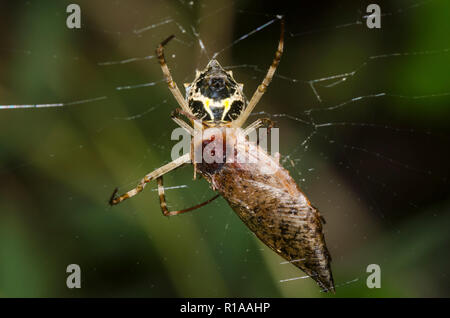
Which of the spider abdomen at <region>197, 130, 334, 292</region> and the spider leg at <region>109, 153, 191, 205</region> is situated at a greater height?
the spider leg at <region>109, 153, 191, 205</region>

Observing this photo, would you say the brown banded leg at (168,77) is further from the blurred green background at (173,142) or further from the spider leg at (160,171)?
the blurred green background at (173,142)

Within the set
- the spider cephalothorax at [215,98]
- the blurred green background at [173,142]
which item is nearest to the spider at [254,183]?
the spider cephalothorax at [215,98]

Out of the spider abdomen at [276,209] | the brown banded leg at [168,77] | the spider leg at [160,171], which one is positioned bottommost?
the spider abdomen at [276,209]

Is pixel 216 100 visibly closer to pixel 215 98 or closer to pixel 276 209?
pixel 215 98

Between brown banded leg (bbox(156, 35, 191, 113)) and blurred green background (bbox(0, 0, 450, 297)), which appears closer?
brown banded leg (bbox(156, 35, 191, 113))

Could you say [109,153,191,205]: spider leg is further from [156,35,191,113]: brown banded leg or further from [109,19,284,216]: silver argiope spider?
[156,35,191,113]: brown banded leg

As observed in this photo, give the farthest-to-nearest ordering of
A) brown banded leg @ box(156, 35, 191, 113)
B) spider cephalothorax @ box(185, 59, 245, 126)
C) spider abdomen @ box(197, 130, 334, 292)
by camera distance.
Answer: brown banded leg @ box(156, 35, 191, 113) → spider cephalothorax @ box(185, 59, 245, 126) → spider abdomen @ box(197, 130, 334, 292)

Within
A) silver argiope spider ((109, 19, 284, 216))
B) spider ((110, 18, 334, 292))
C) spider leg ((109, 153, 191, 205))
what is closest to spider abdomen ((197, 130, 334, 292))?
spider ((110, 18, 334, 292))
